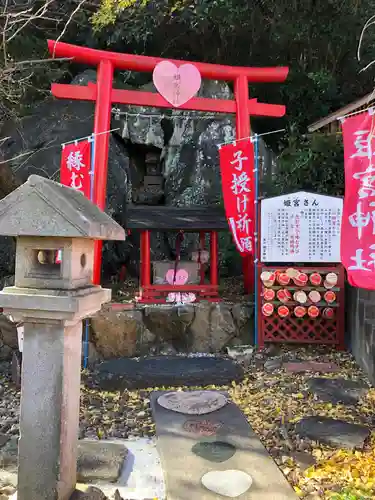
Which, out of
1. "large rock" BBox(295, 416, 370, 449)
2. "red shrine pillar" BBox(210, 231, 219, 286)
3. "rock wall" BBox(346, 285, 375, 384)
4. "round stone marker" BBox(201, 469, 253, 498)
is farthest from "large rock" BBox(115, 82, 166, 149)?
"round stone marker" BBox(201, 469, 253, 498)

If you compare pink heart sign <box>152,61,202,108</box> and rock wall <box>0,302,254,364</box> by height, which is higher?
pink heart sign <box>152,61,202,108</box>

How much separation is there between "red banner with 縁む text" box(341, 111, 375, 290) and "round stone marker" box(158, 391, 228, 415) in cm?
256

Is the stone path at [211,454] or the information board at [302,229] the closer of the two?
the stone path at [211,454]

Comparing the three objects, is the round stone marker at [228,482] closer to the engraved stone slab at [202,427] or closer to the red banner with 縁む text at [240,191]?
the engraved stone slab at [202,427]

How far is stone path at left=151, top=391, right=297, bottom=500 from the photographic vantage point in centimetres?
389

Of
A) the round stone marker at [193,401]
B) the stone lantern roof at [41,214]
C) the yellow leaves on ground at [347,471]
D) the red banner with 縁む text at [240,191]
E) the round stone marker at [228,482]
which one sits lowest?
the round stone marker at [228,482]

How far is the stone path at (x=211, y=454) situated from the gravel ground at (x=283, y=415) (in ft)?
0.52

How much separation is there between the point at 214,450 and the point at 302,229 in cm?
478

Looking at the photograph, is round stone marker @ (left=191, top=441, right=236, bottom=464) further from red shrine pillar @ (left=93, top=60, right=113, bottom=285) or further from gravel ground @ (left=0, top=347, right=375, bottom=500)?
red shrine pillar @ (left=93, top=60, right=113, bottom=285)

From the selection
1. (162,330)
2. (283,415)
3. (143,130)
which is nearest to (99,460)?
(283,415)

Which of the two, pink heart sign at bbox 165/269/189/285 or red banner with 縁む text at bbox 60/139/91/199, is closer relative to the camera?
red banner with 縁む text at bbox 60/139/91/199

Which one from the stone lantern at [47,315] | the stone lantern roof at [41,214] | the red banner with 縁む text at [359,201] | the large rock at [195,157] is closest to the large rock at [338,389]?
the red banner with 縁む text at [359,201]

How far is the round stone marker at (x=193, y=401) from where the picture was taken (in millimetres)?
5828

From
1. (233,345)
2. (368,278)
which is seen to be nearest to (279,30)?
(233,345)
